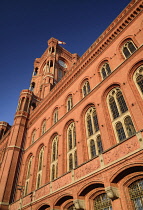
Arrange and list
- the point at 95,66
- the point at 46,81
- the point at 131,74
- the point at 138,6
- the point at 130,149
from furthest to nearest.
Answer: the point at 46,81 → the point at 95,66 → the point at 138,6 → the point at 131,74 → the point at 130,149

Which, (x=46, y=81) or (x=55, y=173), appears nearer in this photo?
(x=55, y=173)

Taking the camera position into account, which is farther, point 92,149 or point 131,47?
point 131,47

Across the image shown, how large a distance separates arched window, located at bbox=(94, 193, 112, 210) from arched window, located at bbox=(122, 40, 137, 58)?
443 inches

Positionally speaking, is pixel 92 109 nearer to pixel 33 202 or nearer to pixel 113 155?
pixel 113 155

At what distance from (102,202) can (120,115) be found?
5.86 m

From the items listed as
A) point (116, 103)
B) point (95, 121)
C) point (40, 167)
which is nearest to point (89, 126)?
point (95, 121)

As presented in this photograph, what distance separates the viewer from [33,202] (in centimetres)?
1517

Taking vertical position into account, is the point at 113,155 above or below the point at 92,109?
below

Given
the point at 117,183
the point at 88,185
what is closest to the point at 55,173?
the point at 88,185

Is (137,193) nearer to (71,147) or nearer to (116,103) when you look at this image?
(116,103)

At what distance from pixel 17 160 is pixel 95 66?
1544cm

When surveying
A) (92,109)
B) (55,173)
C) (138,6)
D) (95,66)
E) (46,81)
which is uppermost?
(46,81)

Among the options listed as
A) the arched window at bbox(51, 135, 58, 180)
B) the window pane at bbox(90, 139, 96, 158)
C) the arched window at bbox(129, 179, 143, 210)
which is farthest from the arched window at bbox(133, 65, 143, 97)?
the arched window at bbox(51, 135, 58, 180)

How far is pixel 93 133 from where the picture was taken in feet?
47.7
